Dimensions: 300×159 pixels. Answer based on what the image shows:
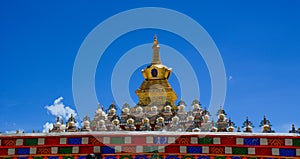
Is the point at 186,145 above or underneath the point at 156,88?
underneath

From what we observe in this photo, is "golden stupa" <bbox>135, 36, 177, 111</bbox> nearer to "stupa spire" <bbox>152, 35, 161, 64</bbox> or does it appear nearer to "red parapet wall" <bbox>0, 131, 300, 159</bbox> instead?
"stupa spire" <bbox>152, 35, 161, 64</bbox>

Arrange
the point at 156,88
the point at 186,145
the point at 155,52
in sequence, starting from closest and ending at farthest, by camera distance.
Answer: the point at 186,145 < the point at 156,88 < the point at 155,52

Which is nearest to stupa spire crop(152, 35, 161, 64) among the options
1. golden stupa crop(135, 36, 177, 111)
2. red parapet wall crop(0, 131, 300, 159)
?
golden stupa crop(135, 36, 177, 111)

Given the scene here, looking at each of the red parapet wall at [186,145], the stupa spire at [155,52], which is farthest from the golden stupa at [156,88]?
the red parapet wall at [186,145]

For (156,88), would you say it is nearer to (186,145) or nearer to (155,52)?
(155,52)

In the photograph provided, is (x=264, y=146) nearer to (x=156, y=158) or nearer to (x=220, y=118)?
(x=156, y=158)

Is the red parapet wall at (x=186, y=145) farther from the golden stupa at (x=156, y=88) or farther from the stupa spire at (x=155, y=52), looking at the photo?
the stupa spire at (x=155, y=52)

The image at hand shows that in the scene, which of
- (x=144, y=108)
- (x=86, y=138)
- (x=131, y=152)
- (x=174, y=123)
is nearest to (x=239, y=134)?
(x=131, y=152)

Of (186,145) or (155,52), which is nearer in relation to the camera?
(186,145)

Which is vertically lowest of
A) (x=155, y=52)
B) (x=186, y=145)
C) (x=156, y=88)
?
(x=186, y=145)

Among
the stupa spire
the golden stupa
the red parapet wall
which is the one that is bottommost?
the red parapet wall

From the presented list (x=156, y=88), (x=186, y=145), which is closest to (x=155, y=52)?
(x=156, y=88)

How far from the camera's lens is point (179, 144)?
8648 millimetres

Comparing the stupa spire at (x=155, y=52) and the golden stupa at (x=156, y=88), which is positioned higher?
the stupa spire at (x=155, y=52)
